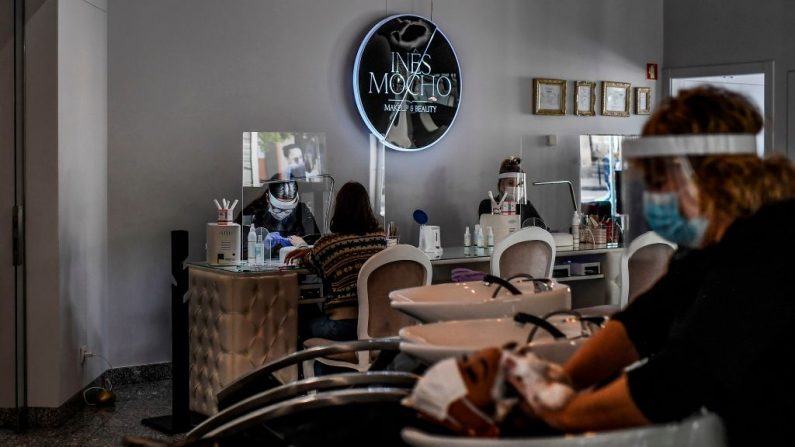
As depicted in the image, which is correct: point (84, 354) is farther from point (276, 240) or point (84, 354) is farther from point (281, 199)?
point (281, 199)

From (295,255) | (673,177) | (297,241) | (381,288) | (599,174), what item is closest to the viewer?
(673,177)

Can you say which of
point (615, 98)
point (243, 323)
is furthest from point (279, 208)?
point (615, 98)

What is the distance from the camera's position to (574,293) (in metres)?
Result: 6.80

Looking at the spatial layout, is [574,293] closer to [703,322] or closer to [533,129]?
[533,129]

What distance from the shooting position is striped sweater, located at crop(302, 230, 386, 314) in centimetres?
492

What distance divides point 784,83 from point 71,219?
5708 millimetres

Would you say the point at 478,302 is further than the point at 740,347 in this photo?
Yes

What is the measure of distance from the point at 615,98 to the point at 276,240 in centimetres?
386

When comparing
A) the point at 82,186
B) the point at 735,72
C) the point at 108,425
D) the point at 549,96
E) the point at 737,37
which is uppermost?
the point at 737,37

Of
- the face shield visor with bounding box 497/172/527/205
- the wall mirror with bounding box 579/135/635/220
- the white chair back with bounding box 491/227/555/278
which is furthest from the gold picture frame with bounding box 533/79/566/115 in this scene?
the white chair back with bounding box 491/227/555/278

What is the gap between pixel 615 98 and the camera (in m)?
8.31

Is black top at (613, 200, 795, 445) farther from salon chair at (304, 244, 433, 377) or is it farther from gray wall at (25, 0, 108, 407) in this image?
gray wall at (25, 0, 108, 407)

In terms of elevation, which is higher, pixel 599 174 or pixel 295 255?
pixel 599 174

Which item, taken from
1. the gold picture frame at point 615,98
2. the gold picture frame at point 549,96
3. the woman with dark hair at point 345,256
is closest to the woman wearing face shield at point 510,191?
the gold picture frame at point 549,96
